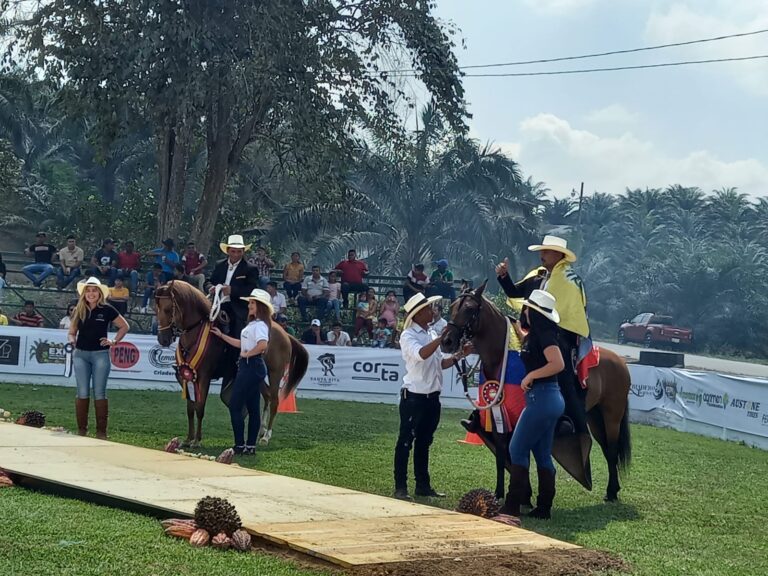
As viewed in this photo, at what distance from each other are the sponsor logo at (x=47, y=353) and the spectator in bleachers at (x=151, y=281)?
361 centimetres

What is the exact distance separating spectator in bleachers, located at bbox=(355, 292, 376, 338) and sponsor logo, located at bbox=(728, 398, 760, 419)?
9230 millimetres

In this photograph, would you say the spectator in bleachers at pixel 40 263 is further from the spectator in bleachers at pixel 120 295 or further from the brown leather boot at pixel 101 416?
the brown leather boot at pixel 101 416

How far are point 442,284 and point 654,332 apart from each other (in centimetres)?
2545

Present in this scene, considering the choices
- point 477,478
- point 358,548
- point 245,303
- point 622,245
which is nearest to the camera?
point 358,548

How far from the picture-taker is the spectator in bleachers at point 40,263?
23.9m

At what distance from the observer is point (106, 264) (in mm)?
23734

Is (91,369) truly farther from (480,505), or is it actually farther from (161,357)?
(161,357)

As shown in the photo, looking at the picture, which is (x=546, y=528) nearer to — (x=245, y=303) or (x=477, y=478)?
(x=477, y=478)

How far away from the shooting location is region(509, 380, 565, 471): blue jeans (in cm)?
852

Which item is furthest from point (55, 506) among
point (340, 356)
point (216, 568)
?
point (340, 356)

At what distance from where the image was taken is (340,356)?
2162 centimetres

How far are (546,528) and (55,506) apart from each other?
12.8 ft

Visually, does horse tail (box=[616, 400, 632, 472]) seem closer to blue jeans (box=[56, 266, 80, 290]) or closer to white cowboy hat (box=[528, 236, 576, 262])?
white cowboy hat (box=[528, 236, 576, 262])

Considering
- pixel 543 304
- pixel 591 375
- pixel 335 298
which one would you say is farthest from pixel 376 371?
pixel 543 304
